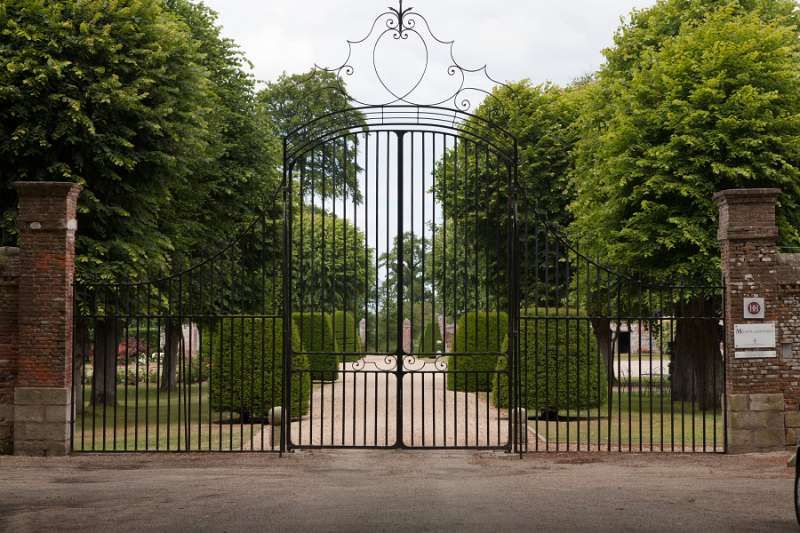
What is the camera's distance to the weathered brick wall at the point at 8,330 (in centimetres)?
1310

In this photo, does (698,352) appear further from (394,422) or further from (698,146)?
(394,422)

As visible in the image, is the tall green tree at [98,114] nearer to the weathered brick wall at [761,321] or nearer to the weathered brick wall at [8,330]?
the weathered brick wall at [8,330]

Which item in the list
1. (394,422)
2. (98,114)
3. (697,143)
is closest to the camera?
(98,114)

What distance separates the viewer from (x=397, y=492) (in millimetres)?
10227

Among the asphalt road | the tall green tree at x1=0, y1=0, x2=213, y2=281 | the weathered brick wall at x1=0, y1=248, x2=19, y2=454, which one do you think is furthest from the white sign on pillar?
the tall green tree at x1=0, y1=0, x2=213, y2=281

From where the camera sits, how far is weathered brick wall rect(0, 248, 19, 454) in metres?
13.1

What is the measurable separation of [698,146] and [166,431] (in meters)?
12.0

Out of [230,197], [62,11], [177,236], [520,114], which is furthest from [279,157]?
[62,11]

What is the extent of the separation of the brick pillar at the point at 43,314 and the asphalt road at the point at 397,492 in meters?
0.55

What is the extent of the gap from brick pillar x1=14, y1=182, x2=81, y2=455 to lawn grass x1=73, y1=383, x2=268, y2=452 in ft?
1.74

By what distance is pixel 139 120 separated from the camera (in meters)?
19.1

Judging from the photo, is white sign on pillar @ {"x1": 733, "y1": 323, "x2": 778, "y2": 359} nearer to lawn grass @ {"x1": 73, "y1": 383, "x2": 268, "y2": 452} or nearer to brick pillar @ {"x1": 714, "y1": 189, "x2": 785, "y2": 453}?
brick pillar @ {"x1": 714, "y1": 189, "x2": 785, "y2": 453}

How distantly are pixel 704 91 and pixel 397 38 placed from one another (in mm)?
8817

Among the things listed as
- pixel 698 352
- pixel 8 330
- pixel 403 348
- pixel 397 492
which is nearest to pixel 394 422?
pixel 403 348
